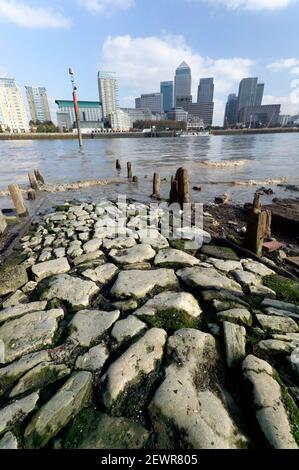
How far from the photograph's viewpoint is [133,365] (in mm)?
2127

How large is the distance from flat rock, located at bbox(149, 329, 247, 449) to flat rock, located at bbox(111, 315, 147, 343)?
45 cm

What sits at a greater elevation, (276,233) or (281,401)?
(281,401)

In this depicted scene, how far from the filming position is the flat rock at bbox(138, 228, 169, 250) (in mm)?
4660

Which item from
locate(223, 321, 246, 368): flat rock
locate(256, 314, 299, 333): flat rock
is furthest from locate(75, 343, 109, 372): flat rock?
locate(256, 314, 299, 333): flat rock

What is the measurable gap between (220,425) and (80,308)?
2.00 metres

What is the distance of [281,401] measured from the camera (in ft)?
5.81

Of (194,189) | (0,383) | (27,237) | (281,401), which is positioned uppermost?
(281,401)

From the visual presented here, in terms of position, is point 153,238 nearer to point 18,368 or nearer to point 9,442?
point 18,368

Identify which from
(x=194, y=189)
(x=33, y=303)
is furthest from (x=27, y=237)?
(x=194, y=189)

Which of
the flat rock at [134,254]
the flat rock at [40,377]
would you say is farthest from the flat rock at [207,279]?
the flat rock at [40,377]

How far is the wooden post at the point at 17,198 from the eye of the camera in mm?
8938
